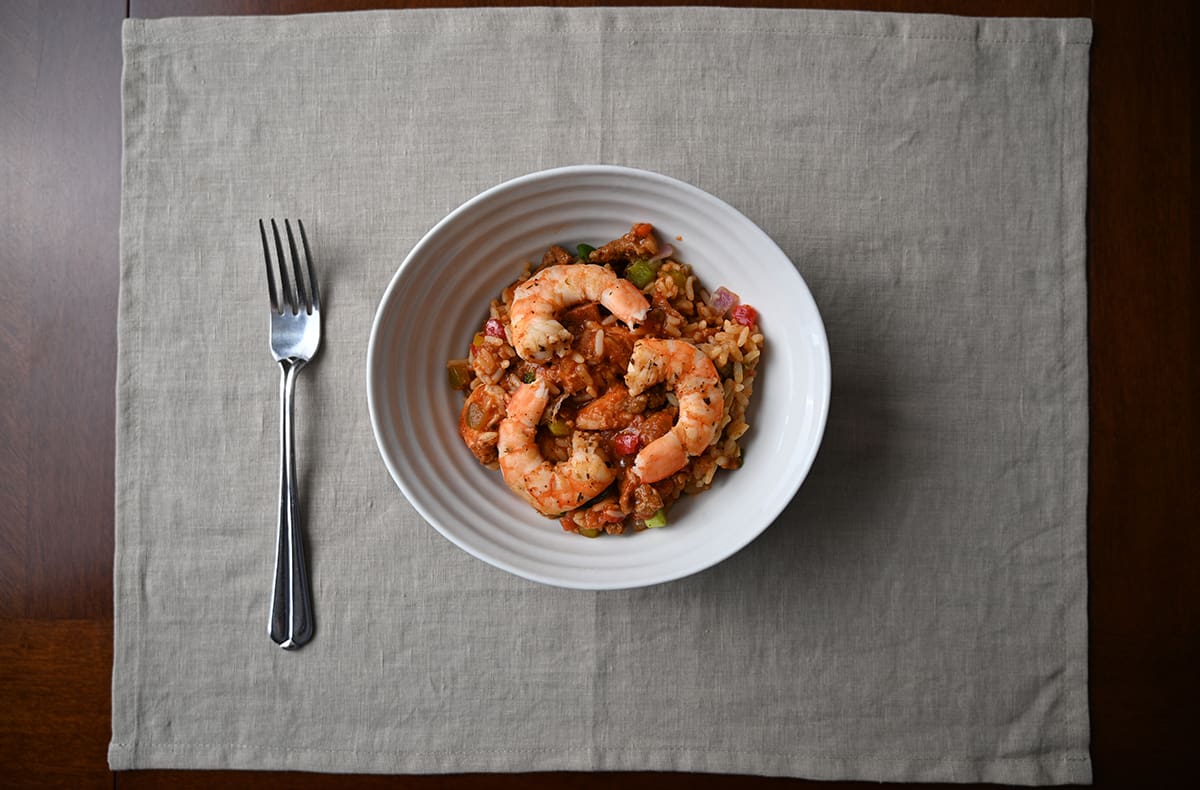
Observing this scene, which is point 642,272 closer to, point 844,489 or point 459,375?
point 459,375

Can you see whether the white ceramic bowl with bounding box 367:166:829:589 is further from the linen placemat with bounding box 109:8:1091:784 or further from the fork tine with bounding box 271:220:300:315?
the fork tine with bounding box 271:220:300:315

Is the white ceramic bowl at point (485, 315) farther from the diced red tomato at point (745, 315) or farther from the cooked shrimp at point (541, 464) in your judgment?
the cooked shrimp at point (541, 464)

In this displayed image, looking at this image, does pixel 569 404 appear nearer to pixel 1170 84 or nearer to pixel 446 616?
pixel 446 616

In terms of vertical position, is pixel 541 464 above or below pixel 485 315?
below

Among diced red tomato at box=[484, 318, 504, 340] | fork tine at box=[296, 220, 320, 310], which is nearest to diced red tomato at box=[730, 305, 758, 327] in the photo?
diced red tomato at box=[484, 318, 504, 340]

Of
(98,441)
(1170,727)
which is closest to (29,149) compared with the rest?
(98,441)

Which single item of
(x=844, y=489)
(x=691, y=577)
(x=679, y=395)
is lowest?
(x=691, y=577)

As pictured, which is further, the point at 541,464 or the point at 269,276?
the point at 269,276

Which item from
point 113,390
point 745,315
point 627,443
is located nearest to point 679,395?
point 627,443
